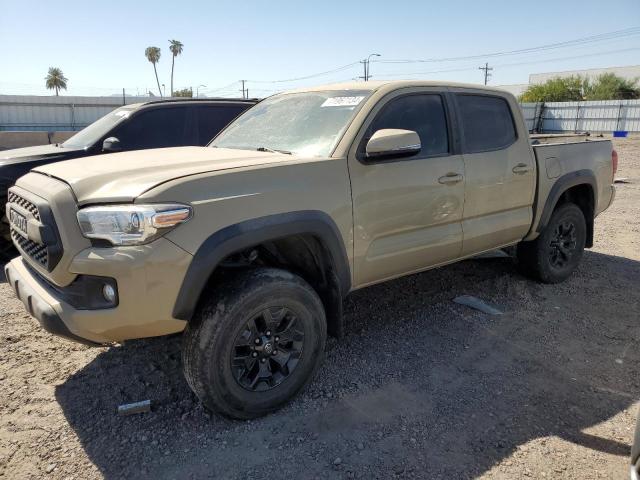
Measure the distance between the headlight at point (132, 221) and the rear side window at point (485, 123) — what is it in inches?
100

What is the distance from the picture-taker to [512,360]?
363 cm

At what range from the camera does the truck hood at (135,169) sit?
8.36ft

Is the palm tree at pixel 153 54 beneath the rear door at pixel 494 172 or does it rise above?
above

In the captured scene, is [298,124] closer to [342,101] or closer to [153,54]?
[342,101]

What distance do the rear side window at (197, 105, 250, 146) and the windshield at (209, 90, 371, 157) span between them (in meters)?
2.47

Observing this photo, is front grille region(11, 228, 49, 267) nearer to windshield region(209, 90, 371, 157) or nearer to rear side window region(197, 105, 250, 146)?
windshield region(209, 90, 371, 157)

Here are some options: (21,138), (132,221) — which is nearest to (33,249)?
(132,221)

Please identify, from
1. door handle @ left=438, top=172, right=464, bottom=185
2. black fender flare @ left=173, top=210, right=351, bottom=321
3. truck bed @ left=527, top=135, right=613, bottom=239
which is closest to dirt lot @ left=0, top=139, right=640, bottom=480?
black fender flare @ left=173, top=210, right=351, bottom=321

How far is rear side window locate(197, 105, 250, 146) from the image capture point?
6.61 meters

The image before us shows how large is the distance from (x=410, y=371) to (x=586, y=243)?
10.2 ft

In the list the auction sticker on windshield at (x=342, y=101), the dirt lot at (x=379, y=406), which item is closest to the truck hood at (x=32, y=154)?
the dirt lot at (x=379, y=406)

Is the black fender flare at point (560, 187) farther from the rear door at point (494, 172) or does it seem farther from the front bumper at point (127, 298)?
the front bumper at point (127, 298)

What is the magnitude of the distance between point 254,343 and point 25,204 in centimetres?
158

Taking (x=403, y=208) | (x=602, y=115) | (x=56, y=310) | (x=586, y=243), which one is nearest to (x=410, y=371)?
(x=403, y=208)
